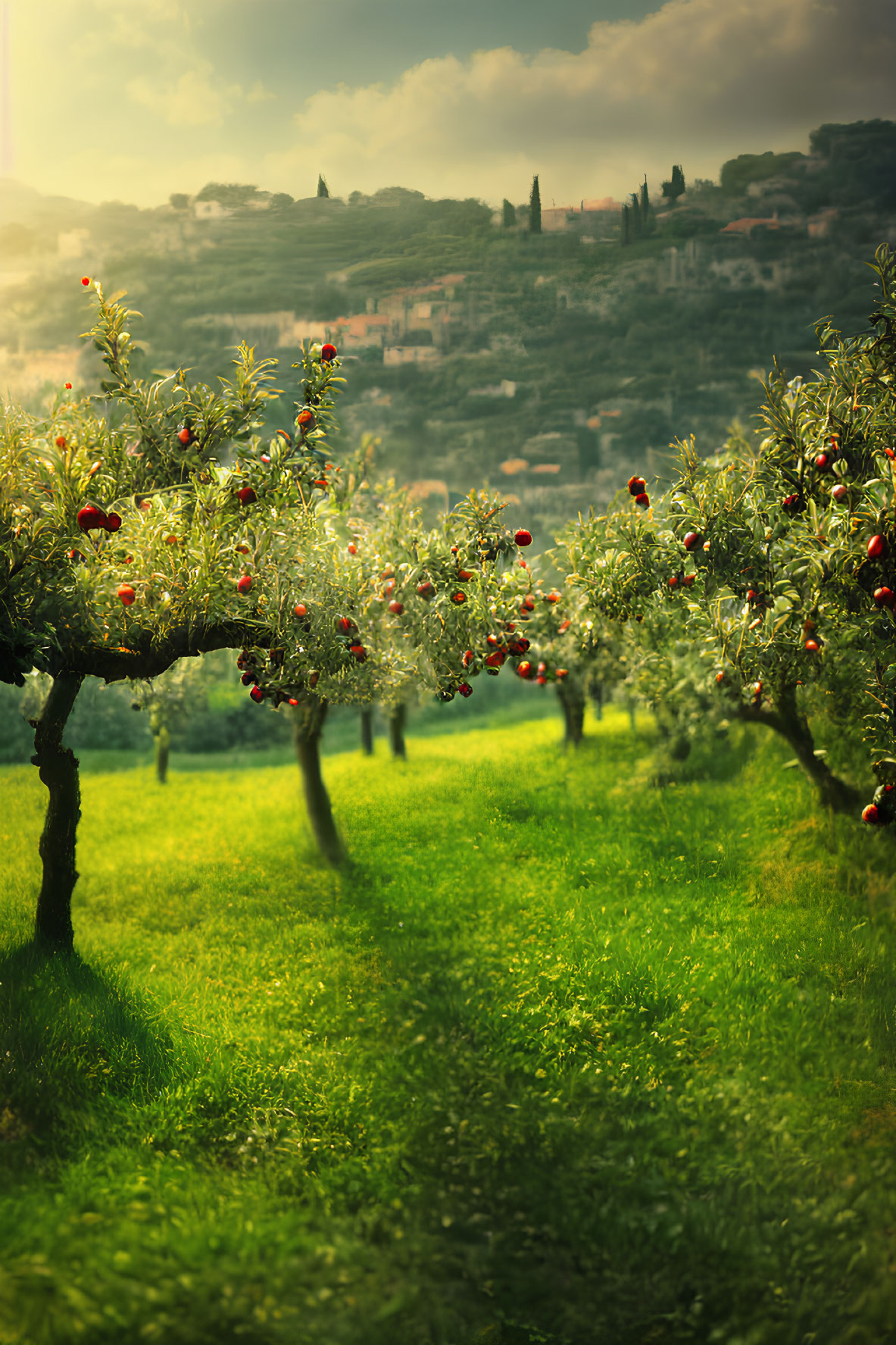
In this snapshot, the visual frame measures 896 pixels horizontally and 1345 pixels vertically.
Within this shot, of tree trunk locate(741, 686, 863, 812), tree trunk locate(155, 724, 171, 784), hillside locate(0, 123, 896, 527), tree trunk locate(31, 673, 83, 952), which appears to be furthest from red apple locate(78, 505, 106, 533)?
hillside locate(0, 123, 896, 527)

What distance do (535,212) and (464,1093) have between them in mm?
56070

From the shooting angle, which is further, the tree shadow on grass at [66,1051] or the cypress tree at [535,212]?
the cypress tree at [535,212]

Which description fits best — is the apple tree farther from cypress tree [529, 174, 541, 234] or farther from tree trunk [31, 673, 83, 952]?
cypress tree [529, 174, 541, 234]

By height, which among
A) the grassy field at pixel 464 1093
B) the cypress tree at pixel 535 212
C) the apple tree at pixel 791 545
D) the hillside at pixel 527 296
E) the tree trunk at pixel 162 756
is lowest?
the grassy field at pixel 464 1093

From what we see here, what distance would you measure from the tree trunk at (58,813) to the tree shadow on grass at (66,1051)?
0.36m

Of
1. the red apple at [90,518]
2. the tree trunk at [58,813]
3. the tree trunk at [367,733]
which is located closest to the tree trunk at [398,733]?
the tree trunk at [367,733]

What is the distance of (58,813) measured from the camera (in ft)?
29.3

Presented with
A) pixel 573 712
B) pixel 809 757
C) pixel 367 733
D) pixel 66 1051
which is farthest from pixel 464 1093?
pixel 573 712

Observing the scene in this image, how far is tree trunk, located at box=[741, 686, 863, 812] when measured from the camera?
11.2 m

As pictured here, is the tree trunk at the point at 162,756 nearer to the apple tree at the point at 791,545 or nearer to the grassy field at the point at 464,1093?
the grassy field at the point at 464,1093

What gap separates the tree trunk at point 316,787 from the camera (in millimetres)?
12367

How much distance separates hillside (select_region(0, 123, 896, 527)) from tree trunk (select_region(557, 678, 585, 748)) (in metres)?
26.5

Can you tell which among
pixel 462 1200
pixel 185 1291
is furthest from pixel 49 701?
pixel 462 1200

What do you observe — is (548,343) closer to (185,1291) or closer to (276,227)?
(276,227)
